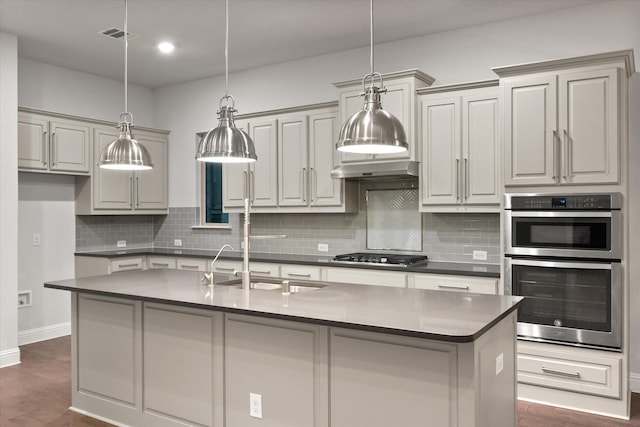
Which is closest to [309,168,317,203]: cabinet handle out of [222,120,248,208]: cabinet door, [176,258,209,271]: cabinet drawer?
[222,120,248,208]: cabinet door

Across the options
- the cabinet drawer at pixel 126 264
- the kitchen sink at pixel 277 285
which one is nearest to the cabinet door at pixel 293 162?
the kitchen sink at pixel 277 285

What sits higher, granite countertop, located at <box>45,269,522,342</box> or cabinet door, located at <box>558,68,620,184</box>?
cabinet door, located at <box>558,68,620,184</box>

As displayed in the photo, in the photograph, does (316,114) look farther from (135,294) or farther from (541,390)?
(541,390)

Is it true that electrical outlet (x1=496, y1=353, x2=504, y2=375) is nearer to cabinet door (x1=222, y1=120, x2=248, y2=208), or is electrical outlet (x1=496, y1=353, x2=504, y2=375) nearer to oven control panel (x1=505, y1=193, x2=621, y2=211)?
oven control panel (x1=505, y1=193, x2=621, y2=211)


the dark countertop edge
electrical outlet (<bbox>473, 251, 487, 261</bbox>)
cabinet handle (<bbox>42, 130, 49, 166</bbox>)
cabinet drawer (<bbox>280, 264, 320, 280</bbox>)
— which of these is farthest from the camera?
cabinet handle (<bbox>42, 130, 49, 166</bbox>)

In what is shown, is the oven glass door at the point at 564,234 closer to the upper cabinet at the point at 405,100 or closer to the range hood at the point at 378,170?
the range hood at the point at 378,170

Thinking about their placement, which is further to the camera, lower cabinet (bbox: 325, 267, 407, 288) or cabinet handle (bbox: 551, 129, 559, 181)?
lower cabinet (bbox: 325, 267, 407, 288)

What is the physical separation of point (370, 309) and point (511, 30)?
3236 mm

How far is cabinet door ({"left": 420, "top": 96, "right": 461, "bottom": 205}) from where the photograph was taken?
175 inches

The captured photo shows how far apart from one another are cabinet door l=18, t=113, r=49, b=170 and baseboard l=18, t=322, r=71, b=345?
5.91 ft

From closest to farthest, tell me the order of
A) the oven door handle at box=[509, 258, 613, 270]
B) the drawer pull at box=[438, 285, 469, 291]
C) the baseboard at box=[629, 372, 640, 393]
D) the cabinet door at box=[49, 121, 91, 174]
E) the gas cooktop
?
1. the oven door handle at box=[509, 258, 613, 270]
2. the baseboard at box=[629, 372, 640, 393]
3. the drawer pull at box=[438, 285, 469, 291]
4. the gas cooktop
5. the cabinet door at box=[49, 121, 91, 174]

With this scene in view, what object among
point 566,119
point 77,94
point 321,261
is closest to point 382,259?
point 321,261

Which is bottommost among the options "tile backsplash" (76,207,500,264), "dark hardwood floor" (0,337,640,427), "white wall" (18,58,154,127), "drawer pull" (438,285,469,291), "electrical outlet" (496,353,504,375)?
"dark hardwood floor" (0,337,640,427)

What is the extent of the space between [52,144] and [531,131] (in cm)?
468
